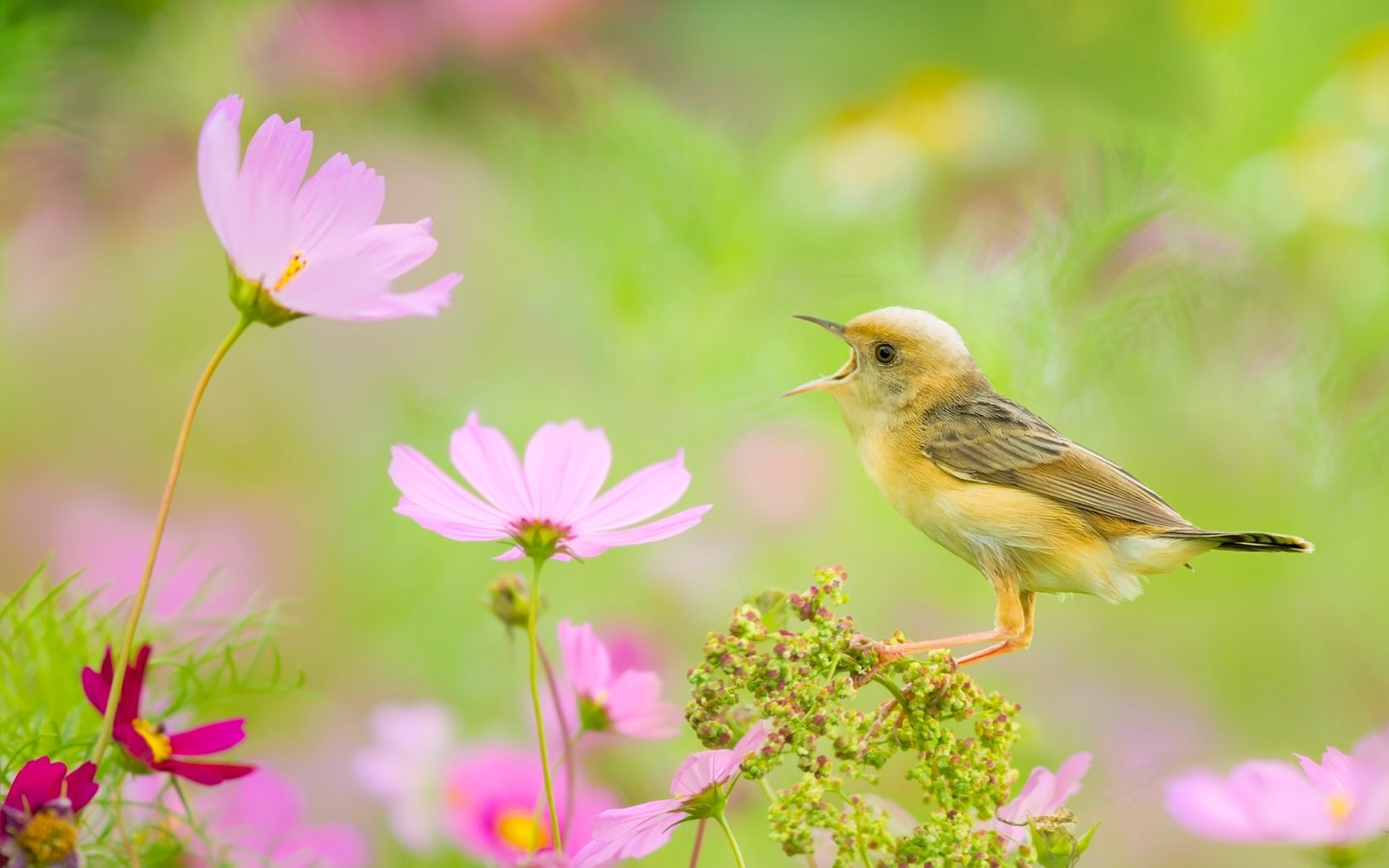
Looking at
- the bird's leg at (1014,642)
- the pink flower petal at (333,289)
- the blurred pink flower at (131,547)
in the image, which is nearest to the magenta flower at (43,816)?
the pink flower petal at (333,289)

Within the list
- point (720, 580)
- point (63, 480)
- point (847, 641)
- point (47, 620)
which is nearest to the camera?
point (847, 641)

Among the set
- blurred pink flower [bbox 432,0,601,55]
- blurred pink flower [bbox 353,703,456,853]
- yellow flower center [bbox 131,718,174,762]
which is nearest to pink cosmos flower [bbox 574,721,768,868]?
yellow flower center [bbox 131,718,174,762]

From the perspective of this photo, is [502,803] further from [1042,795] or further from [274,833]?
[1042,795]

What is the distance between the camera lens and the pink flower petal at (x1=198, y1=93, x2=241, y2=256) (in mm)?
245

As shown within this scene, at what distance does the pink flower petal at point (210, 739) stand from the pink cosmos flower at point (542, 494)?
0.07 m

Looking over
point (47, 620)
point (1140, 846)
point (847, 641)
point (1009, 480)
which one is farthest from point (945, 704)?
point (1140, 846)

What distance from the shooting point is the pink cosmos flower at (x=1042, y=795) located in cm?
30

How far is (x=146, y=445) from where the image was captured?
1.00 m

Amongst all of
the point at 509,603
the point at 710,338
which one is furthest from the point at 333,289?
the point at 710,338

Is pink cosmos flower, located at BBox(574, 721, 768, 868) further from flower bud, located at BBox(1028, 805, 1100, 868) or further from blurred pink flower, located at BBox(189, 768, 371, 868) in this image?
blurred pink flower, located at BBox(189, 768, 371, 868)

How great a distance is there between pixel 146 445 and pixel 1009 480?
805 millimetres

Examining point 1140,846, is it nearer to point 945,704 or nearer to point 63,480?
point 945,704

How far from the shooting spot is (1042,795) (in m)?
0.31

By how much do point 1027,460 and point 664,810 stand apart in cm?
18
